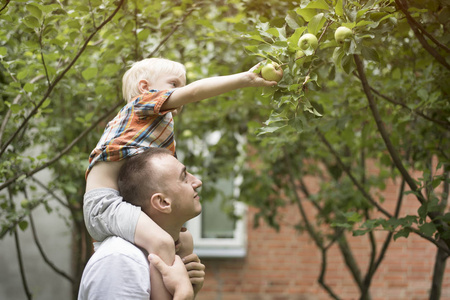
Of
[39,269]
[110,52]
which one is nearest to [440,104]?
[110,52]

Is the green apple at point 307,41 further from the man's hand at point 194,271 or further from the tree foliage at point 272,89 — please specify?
the man's hand at point 194,271

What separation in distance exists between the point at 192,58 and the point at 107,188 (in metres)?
2.53

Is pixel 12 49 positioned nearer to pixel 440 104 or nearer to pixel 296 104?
pixel 296 104

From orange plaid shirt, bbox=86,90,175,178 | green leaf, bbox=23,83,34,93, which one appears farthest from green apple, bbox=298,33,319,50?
green leaf, bbox=23,83,34,93

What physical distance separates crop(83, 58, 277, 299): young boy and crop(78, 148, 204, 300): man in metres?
0.04

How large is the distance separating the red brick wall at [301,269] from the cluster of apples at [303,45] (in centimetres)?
456

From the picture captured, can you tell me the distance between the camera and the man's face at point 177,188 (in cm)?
185

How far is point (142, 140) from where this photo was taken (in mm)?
1985

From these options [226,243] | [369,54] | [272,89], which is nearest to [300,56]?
[272,89]

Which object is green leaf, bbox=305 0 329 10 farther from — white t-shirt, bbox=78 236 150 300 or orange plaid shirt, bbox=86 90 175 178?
white t-shirt, bbox=78 236 150 300

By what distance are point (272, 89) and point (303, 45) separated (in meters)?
0.18

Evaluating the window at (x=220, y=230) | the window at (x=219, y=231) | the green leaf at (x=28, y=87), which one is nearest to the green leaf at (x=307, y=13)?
the green leaf at (x=28, y=87)

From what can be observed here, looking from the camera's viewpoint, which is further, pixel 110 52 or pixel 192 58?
pixel 192 58

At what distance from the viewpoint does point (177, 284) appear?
5.65ft
